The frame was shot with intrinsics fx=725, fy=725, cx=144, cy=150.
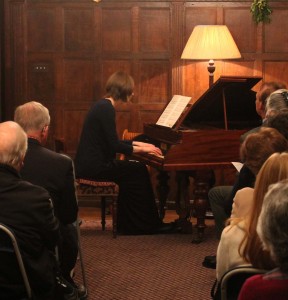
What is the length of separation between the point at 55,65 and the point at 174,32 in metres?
1.25

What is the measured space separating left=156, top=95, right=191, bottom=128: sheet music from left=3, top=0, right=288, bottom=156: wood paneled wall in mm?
1352

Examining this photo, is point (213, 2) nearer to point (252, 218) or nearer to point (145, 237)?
point (145, 237)

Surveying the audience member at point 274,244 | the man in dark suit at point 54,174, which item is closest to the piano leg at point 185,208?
the man in dark suit at point 54,174

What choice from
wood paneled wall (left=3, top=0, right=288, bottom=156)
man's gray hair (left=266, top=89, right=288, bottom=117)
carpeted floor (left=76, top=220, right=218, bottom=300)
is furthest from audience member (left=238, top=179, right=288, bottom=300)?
wood paneled wall (left=3, top=0, right=288, bottom=156)

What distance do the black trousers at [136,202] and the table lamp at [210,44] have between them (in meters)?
1.31

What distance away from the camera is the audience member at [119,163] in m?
5.81

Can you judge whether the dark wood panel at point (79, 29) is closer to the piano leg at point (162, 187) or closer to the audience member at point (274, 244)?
the piano leg at point (162, 187)

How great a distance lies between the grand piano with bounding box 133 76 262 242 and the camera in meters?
5.55

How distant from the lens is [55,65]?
7.35m

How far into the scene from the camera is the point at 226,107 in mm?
5789

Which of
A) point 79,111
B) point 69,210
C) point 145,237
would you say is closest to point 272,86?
point 145,237

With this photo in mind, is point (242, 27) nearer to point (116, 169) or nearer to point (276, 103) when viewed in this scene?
point (116, 169)

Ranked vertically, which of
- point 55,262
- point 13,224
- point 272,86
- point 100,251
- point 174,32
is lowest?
point 100,251

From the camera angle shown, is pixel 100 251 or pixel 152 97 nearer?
pixel 100 251
